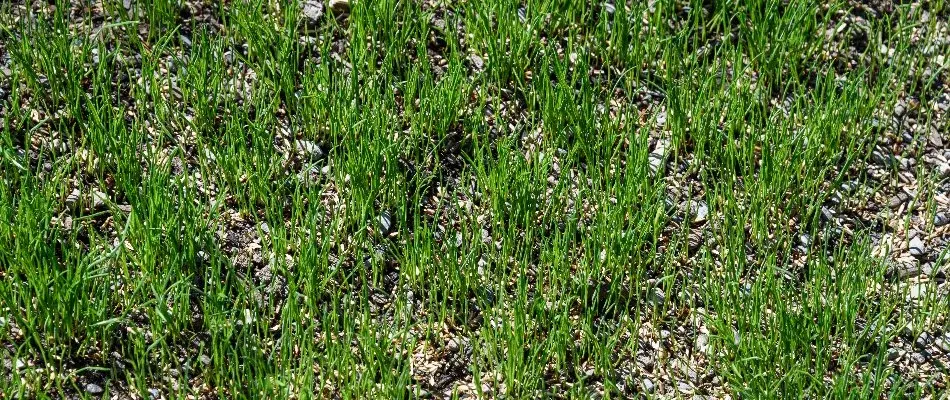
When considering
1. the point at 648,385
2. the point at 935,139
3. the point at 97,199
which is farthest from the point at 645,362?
the point at 97,199

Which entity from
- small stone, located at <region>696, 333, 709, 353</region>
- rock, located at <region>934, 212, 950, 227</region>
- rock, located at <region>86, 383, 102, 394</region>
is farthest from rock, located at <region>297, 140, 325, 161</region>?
rock, located at <region>934, 212, 950, 227</region>

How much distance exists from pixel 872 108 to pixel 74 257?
2299 millimetres

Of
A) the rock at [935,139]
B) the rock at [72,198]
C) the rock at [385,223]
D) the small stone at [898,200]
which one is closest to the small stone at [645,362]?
the rock at [385,223]

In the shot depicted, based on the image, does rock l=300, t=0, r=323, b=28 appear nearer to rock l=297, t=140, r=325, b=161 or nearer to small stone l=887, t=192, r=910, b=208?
rock l=297, t=140, r=325, b=161

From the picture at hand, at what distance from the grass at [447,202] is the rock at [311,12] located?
46 mm

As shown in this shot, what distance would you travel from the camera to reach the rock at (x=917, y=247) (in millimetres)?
3359

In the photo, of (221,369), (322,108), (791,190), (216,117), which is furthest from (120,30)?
(791,190)

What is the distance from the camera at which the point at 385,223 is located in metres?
3.26

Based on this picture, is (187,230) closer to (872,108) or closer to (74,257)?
(74,257)

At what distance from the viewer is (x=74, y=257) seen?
2.94 meters

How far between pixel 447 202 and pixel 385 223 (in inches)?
8.2

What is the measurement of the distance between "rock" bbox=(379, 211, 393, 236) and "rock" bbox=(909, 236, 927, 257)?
1.44 m

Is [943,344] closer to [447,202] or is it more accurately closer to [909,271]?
[909,271]

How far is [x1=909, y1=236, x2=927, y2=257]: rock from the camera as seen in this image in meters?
3.36
